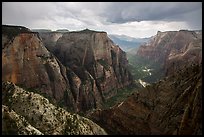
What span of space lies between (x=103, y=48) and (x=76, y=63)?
16761mm

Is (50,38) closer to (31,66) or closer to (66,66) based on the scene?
(66,66)

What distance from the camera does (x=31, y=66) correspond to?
9875 centimetres

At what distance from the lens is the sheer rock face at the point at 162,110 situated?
168 feet

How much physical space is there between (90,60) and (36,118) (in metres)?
79.6

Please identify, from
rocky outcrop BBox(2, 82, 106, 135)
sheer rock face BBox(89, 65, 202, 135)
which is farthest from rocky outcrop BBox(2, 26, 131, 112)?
sheer rock face BBox(89, 65, 202, 135)

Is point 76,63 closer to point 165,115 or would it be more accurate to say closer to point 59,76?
point 59,76

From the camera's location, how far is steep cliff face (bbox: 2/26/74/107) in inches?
3620

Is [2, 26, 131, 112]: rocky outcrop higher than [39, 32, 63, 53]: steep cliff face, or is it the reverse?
[39, 32, 63, 53]: steep cliff face

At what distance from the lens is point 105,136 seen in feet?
203

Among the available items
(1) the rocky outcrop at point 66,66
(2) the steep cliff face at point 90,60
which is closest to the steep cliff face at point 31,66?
(1) the rocky outcrop at point 66,66

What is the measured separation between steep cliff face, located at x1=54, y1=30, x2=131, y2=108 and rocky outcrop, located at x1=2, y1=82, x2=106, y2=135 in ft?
193

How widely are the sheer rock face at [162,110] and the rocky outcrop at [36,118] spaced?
213 inches

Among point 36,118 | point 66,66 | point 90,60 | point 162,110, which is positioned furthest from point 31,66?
point 162,110

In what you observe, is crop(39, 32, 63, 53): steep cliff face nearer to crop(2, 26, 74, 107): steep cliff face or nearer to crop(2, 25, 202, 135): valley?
crop(2, 25, 202, 135): valley
